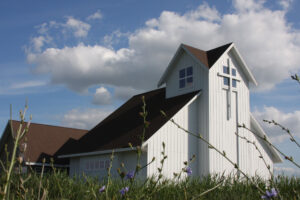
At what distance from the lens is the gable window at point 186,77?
22281 mm

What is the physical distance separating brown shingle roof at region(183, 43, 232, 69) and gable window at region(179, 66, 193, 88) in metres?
0.94

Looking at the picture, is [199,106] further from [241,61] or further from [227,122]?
[241,61]

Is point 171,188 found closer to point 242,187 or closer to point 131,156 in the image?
point 242,187

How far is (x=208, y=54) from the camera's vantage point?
23.7m

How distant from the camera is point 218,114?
69.4ft

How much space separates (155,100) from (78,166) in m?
6.77

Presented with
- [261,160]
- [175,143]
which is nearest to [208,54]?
[175,143]

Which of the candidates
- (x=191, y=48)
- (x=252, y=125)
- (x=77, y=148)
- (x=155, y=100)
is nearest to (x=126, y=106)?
(x=155, y=100)

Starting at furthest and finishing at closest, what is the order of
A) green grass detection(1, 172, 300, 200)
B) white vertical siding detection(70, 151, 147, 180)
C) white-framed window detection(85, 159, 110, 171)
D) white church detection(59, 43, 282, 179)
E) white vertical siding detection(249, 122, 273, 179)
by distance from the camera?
white vertical siding detection(249, 122, 273, 179)
white-framed window detection(85, 159, 110, 171)
white church detection(59, 43, 282, 179)
white vertical siding detection(70, 151, 147, 180)
green grass detection(1, 172, 300, 200)

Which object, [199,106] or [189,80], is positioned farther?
[189,80]

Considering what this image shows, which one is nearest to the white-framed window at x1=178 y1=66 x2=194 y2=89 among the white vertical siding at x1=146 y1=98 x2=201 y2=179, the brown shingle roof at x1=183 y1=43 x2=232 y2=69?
the brown shingle roof at x1=183 y1=43 x2=232 y2=69

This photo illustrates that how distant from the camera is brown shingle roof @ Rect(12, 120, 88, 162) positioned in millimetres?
27625

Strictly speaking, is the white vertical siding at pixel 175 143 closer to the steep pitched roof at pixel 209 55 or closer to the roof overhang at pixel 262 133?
the steep pitched roof at pixel 209 55

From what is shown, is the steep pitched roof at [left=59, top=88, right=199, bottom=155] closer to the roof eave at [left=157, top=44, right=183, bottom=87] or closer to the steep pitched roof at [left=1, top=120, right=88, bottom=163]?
the roof eave at [left=157, top=44, right=183, bottom=87]
